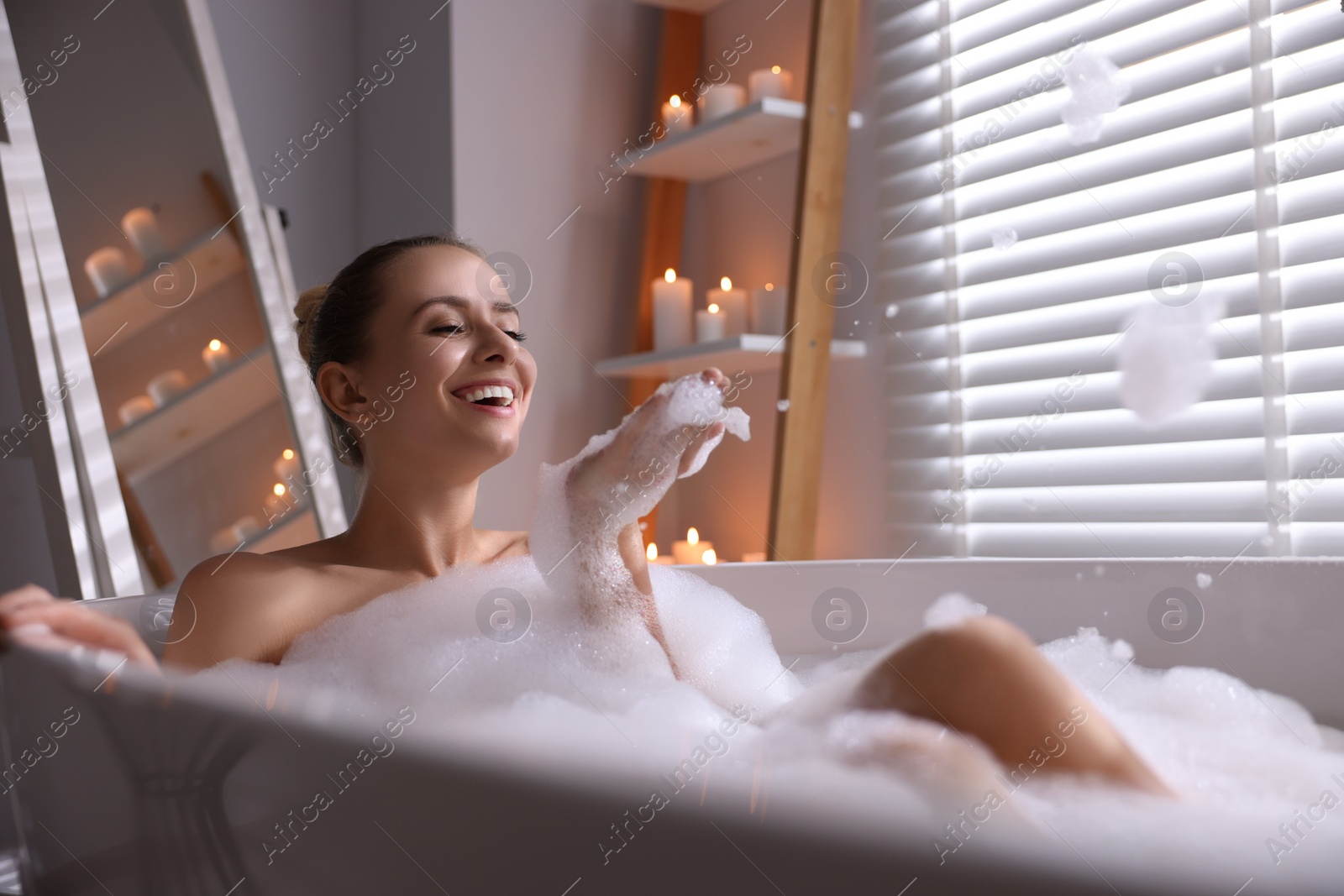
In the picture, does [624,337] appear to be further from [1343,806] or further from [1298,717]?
[1343,806]

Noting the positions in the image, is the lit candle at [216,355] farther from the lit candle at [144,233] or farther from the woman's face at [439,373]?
the woman's face at [439,373]

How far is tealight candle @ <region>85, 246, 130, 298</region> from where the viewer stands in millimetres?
1620

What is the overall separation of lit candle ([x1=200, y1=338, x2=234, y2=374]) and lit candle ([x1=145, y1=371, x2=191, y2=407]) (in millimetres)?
56

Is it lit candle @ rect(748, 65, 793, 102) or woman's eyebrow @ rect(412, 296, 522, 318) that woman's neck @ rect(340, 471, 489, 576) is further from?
lit candle @ rect(748, 65, 793, 102)

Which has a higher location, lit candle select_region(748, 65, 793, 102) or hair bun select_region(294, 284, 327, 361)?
lit candle select_region(748, 65, 793, 102)

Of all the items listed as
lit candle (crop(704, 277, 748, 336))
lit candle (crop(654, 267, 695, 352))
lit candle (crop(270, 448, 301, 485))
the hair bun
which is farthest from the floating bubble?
lit candle (crop(270, 448, 301, 485))

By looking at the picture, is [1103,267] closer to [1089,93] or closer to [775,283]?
[1089,93]

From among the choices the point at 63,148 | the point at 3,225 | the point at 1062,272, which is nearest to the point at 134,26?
the point at 63,148

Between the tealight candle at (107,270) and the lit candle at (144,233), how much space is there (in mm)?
50

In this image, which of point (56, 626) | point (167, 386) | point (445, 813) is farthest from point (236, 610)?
point (167, 386)

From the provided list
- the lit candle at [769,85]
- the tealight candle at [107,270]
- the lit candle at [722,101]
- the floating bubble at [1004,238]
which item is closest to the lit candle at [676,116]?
the lit candle at [722,101]

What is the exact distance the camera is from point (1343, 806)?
0.79 m

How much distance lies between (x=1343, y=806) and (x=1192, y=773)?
105 millimetres

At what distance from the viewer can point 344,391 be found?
3.76 feet
